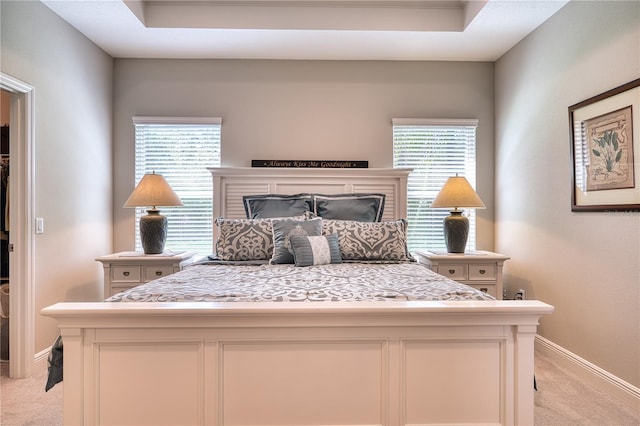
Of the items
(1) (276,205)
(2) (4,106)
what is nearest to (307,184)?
(1) (276,205)

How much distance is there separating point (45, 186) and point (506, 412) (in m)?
3.25

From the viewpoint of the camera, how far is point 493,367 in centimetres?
149

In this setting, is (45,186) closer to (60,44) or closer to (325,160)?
(60,44)

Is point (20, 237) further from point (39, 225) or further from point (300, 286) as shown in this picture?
point (300, 286)

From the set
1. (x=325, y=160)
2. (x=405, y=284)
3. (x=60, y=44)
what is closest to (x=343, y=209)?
(x=325, y=160)

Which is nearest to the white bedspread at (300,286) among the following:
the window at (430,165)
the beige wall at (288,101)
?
the window at (430,165)

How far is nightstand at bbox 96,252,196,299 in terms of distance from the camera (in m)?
3.09

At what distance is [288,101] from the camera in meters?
3.74

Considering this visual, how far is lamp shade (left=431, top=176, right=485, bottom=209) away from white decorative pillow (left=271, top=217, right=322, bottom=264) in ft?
4.00

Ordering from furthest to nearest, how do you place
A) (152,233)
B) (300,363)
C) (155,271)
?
(152,233)
(155,271)
(300,363)

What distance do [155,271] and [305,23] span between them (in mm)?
2423

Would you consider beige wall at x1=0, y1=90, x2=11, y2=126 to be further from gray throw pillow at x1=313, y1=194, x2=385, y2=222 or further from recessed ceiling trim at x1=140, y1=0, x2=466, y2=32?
gray throw pillow at x1=313, y1=194, x2=385, y2=222

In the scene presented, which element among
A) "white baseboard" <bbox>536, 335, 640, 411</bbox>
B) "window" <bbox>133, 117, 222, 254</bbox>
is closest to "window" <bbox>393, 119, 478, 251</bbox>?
"white baseboard" <bbox>536, 335, 640, 411</bbox>

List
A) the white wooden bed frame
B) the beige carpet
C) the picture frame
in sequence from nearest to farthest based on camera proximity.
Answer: the white wooden bed frame
the beige carpet
the picture frame
